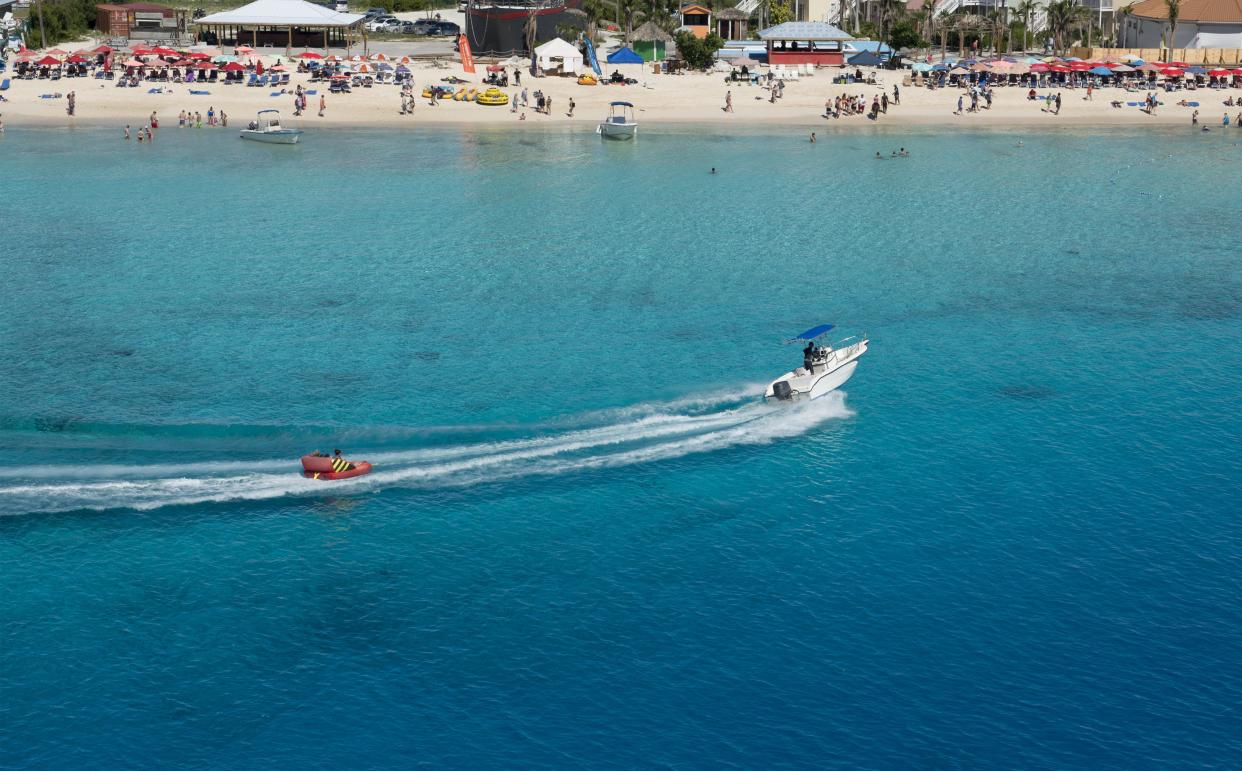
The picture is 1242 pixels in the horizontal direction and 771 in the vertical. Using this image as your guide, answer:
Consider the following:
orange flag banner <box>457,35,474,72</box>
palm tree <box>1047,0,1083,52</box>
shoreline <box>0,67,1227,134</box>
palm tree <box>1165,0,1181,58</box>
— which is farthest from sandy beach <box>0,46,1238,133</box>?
palm tree <box>1047,0,1083,52</box>

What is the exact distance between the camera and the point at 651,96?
132625mm

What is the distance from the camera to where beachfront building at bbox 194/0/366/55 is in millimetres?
142750

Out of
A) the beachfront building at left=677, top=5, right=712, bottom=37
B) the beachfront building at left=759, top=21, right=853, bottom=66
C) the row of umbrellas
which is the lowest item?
the row of umbrellas

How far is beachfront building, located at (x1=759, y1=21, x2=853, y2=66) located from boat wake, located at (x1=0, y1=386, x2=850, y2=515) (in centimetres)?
9918

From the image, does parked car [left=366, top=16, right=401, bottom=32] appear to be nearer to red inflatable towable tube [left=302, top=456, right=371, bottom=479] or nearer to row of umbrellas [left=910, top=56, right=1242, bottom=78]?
row of umbrellas [left=910, top=56, right=1242, bottom=78]

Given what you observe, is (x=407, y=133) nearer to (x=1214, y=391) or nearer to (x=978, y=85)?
(x=978, y=85)

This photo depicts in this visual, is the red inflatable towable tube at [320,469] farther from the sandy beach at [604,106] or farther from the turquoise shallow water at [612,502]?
the sandy beach at [604,106]

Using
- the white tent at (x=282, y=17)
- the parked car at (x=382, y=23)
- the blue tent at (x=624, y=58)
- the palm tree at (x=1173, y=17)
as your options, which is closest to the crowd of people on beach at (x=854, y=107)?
the blue tent at (x=624, y=58)

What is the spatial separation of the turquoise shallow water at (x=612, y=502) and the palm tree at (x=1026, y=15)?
8206 centimetres

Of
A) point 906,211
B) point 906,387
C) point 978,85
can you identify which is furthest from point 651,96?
point 906,387

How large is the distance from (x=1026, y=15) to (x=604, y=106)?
61.4 metres

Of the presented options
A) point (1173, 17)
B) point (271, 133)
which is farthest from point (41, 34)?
point (1173, 17)

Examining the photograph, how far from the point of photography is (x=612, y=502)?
1682 inches

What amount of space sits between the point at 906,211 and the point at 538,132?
143 ft
